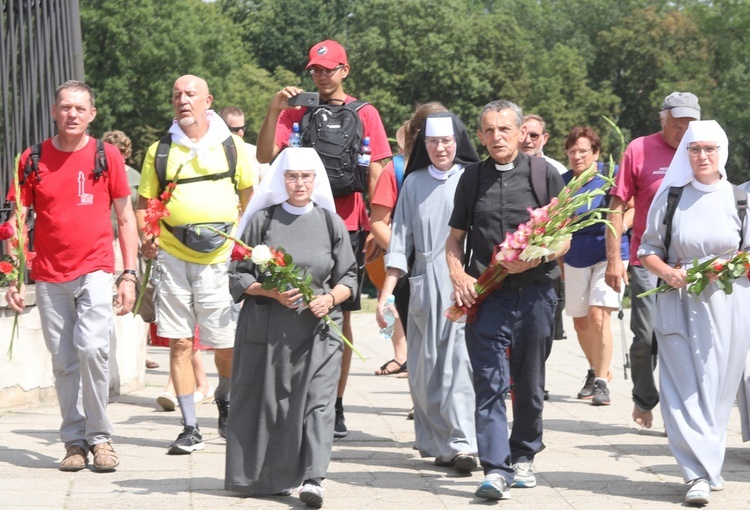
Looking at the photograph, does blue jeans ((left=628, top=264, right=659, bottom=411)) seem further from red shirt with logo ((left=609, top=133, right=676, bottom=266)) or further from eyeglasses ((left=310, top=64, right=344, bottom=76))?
eyeglasses ((left=310, top=64, right=344, bottom=76))

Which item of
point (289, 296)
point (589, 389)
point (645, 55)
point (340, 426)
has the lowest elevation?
point (589, 389)

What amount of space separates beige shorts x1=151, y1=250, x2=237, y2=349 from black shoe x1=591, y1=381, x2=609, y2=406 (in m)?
3.55

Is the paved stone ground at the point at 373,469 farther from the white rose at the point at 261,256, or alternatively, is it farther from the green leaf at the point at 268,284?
the white rose at the point at 261,256

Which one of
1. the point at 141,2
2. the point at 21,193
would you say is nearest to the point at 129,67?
the point at 141,2

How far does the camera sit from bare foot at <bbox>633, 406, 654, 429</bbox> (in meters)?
8.65

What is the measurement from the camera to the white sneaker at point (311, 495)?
6.40 meters

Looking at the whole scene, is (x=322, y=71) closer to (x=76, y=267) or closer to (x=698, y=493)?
(x=76, y=267)

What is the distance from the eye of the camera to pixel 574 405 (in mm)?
10484

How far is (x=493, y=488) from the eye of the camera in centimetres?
649

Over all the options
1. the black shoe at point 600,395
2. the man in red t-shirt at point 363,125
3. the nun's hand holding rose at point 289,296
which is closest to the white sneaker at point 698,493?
the nun's hand holding rose at point 289,296

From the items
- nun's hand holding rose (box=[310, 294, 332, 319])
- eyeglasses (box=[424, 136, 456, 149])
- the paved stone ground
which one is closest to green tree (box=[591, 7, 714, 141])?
the paved stone ground

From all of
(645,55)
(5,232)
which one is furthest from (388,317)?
(645,55)

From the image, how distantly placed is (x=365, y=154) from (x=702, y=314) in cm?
265

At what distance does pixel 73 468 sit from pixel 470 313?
2.45 meters
